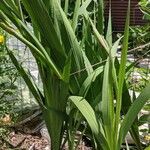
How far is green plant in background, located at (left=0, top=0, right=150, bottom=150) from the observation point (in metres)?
1.60

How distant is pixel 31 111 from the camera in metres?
3.08

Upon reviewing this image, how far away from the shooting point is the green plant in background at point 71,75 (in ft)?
5.25

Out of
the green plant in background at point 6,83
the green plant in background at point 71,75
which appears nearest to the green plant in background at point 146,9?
the green plant in background at point 71,75

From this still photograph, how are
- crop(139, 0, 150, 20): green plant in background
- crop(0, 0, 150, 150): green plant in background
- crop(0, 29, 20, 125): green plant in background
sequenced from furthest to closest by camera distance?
crop(0, 29, 20, 125): green plant in background
crop(139, 0, 150, 20): green plant in background
crop(0, 0, 150, 150): green plant in background

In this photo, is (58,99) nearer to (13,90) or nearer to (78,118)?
(78,118)

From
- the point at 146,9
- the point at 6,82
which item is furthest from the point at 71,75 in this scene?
the point at 6,82

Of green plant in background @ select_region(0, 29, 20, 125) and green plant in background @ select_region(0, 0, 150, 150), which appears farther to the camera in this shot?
green plant in background @ select_region(0, 29, 20, 125)

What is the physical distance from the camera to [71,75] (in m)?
1.82

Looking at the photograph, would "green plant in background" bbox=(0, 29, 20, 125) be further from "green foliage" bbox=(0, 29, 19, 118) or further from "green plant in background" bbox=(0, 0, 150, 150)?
"green plant in background" bbox=(0, 0, 150, 150)

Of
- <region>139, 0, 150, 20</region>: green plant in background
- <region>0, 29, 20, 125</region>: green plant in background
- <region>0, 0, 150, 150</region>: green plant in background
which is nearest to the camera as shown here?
<region>0, 0, 150, 150</region>: green plant in background

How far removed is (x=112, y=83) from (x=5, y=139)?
107 centimetres

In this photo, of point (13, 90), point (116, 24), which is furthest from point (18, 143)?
point (116, 24)

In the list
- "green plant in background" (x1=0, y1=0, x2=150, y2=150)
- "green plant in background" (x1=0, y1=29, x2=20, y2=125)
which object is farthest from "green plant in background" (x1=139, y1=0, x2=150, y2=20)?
"green plant in background" (x1=0, y1=29, x2=20, y2=125)

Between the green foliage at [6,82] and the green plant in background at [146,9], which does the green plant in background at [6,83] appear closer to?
the green foliage at [6,82]
